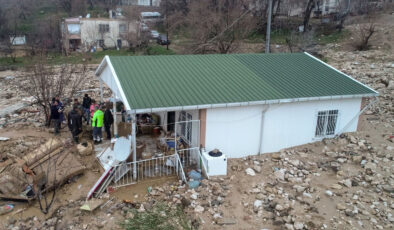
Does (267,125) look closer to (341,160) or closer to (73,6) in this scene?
(341,160)

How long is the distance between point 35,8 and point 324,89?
6470 cm

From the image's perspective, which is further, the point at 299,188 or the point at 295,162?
the point at 295,162

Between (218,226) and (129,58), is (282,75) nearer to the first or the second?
(129,58)

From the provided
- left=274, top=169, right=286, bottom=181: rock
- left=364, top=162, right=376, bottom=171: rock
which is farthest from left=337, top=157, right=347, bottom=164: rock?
left=274, top=169, right=286, bottom=181: rock

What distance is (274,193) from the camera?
9.27 meters

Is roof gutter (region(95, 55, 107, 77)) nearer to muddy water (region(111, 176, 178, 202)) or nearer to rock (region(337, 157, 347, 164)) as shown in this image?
muddy water (region(111, 176, 178, 202))

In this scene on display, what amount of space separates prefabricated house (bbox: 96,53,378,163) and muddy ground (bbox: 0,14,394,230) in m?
0.75

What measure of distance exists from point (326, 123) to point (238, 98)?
427cm

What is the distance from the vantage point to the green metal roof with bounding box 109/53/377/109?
33.2 ft

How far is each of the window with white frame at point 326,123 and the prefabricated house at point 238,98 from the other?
0.12ft

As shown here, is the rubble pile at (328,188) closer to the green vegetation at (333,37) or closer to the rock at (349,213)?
the rock at (349,213)

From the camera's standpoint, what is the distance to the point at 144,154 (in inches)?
426

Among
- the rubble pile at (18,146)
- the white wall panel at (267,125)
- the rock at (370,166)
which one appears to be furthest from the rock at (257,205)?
the rubble pile at (18,146)

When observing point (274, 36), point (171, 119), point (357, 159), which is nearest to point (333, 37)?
point (274, 36)
